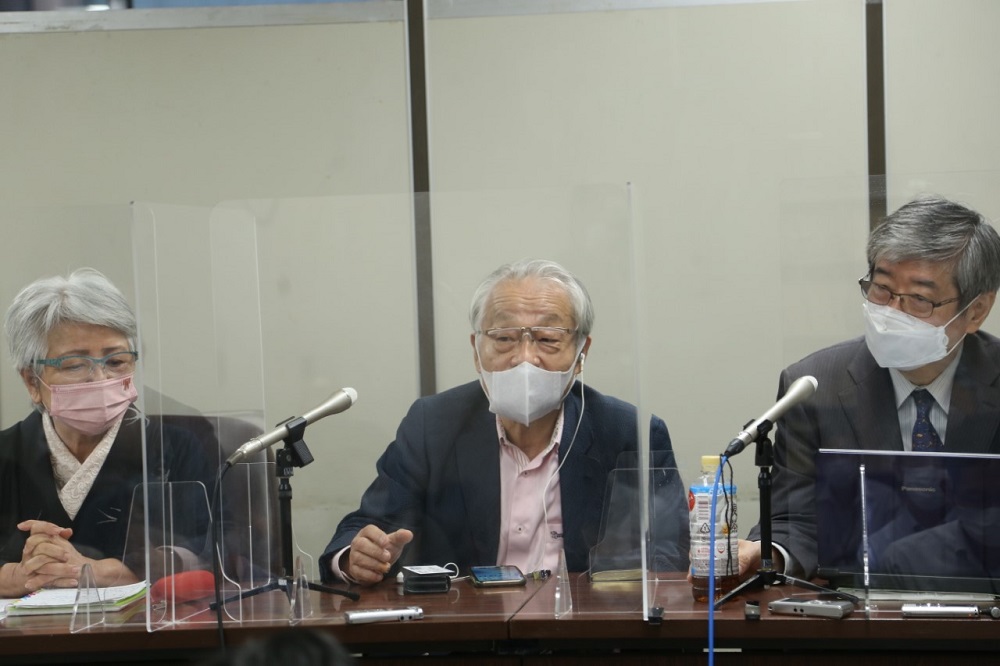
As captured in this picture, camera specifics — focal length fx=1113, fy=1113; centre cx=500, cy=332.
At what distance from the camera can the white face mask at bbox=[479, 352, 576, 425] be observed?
9.12 ft

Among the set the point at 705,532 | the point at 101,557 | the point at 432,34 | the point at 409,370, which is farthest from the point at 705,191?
the point at 101,557

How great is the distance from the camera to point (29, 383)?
2826 millimetres

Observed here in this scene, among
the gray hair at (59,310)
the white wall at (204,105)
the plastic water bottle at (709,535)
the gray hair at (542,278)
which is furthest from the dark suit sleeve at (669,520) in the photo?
the white wall at (204,105)

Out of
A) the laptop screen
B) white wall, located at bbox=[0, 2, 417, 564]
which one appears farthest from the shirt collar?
white wall, located at bbox=[0, 2, 417, 564]

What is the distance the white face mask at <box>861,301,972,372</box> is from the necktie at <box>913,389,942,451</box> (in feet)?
0.25

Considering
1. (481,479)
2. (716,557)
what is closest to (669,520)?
(716,557)

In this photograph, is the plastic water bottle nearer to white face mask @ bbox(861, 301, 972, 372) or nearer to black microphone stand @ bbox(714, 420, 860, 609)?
black microphone stand @ bbox(714, 420, 860, 609)

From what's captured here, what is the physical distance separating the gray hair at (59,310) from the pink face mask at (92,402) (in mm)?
107

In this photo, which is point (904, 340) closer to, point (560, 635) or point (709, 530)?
point (709, 530)

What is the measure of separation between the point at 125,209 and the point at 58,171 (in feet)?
5.75

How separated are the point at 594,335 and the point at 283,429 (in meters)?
0.80

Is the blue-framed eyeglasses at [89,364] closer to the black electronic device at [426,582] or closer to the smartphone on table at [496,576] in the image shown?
the black electronic device at [426,582]

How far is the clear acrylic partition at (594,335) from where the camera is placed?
8.39ft

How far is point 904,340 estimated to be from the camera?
8.57ft
